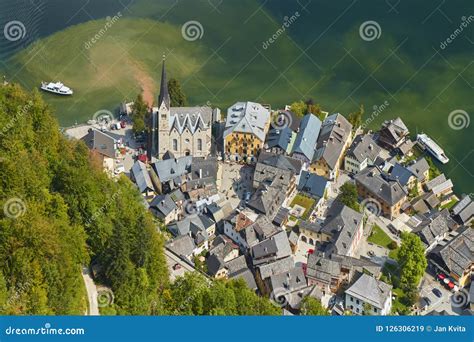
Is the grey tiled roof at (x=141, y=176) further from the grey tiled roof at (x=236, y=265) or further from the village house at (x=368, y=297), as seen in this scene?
the village house at (x=368, y=297)

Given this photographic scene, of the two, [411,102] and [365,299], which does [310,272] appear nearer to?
[365,299]

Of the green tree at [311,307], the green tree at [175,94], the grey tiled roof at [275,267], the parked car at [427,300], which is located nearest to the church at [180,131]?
the green tree at [175,94]

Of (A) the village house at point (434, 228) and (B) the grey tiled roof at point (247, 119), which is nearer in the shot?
(A) the village house at point (434, 228)

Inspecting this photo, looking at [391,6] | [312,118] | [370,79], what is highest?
[391,6]

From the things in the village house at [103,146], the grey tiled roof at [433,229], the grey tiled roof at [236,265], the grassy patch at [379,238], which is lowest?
the village house at [103,146]

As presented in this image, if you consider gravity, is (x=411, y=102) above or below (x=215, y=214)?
above

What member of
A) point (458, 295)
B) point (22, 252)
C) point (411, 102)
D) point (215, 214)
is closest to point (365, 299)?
point (458, 295)

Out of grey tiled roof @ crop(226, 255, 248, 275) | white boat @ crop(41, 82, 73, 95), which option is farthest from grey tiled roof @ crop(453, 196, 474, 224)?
white boat @ crop(41, 82, 73, 95)
